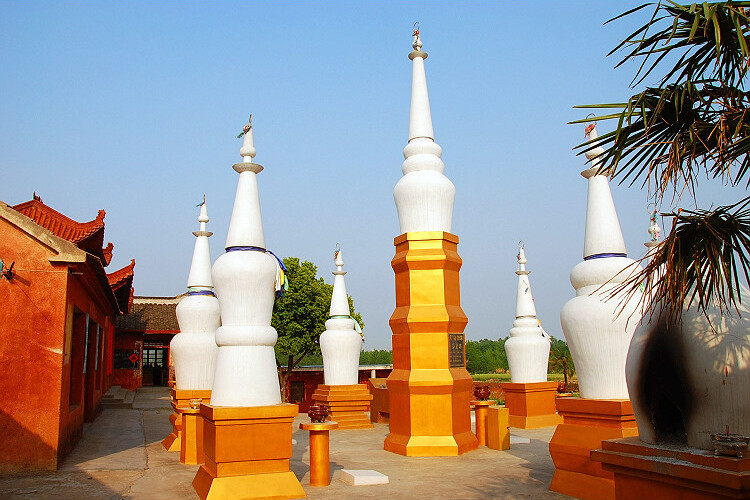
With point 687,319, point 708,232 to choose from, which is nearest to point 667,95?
point 708,232

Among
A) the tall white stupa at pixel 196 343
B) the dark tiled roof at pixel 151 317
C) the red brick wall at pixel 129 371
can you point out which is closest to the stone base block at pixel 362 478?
the tall white stupa at pixel 196 343

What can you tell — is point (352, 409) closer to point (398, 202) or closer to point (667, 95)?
point (398, 202)

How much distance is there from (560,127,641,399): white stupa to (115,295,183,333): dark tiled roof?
914 inches

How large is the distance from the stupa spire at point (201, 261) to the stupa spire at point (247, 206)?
3.90 metres

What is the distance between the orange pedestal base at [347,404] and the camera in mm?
14812

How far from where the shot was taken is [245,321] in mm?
7590

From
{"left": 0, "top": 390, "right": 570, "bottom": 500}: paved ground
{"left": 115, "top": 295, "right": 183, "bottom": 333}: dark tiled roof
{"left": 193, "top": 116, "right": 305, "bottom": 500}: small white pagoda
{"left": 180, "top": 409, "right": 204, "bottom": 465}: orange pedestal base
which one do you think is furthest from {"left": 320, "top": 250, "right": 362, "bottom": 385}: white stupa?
{"left": 115, "top": 295, "right": 183, "bottom": 333}: dark tiled roof

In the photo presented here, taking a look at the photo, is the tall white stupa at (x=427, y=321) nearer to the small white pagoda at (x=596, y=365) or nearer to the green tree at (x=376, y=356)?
the small white pagoda at (x=596, y=365)

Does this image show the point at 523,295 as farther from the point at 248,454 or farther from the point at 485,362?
the point at 485,362

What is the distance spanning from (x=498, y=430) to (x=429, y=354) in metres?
1.90

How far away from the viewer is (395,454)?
35.0 ft

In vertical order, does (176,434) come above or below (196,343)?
below

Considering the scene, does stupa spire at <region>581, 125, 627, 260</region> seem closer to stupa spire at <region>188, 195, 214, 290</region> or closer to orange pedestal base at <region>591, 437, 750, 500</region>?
orange pedestal base at <region>591, 437, 750, 500</region>

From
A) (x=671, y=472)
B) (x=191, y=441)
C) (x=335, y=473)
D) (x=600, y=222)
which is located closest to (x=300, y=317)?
(x=191, y=441)
